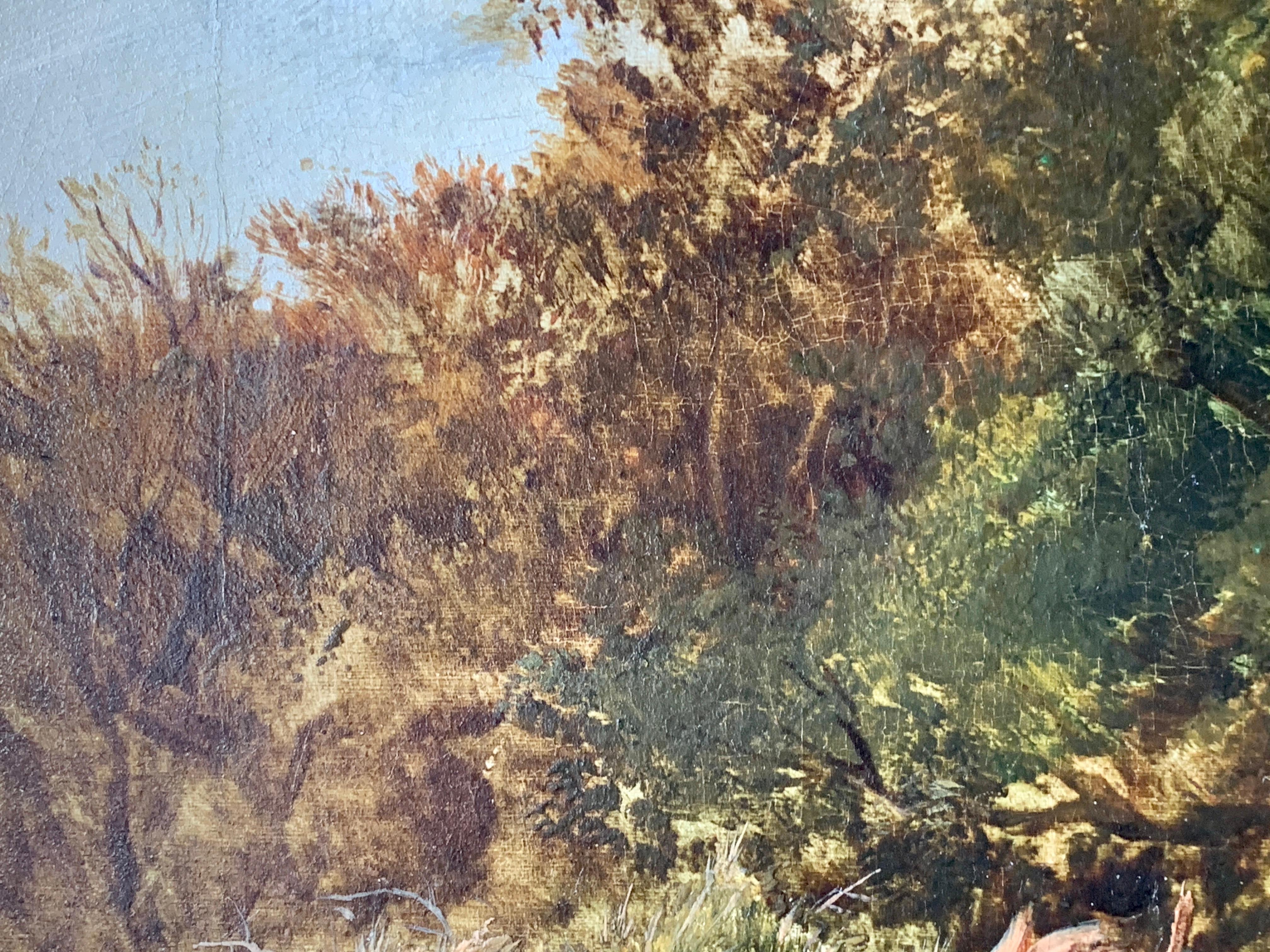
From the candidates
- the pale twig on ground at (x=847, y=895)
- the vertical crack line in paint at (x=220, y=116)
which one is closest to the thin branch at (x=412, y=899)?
the pale twig on ground at (x=847, y=895)

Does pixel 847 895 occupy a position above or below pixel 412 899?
below

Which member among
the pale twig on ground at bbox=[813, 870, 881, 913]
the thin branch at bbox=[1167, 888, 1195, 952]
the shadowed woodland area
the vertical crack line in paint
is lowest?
the thin branch at bbox=[1167, 888, 1195, 952]

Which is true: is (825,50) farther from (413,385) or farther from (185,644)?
(185,644)

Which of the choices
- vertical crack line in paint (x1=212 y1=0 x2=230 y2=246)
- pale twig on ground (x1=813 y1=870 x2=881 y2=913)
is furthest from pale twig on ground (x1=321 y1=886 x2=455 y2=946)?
vertical crack line in paint (x1=212 y1=0 x2=230 y2=246)

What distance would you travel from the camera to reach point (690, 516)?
4.67 feet

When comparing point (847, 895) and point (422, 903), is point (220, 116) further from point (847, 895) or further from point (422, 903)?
point (847, 895)

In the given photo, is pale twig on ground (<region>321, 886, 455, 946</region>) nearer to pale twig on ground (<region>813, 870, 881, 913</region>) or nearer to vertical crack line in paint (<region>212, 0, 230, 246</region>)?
pale twig on ground (<region>813, 870, 881, 913</region>)

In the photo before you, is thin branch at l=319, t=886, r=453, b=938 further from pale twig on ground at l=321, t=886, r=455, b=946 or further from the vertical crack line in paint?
the vertical crack line in paint

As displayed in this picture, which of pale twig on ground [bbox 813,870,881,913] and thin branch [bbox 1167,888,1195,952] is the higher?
pale twig on ground [bbox 813,870,881,913]

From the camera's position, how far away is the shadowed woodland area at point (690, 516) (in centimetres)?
137

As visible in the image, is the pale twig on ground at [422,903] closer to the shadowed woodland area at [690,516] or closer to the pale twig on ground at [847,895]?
the shadowed woodland area at [690,516]

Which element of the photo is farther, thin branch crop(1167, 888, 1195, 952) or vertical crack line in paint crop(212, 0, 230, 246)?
vertical crack line in paint crop(212, 0, 230, 246)

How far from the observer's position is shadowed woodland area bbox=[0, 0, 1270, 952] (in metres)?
1.37

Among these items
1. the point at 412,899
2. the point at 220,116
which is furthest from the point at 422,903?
the point at 220,116
